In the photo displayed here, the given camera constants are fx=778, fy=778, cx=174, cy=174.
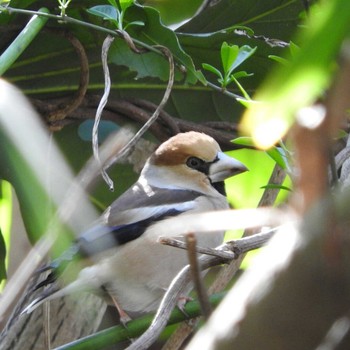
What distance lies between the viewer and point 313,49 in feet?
1.48

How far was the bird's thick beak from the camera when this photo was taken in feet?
7.98

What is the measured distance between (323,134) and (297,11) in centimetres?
191

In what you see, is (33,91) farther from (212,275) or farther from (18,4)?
(212,275)

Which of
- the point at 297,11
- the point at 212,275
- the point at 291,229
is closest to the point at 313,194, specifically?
the point at 291,229

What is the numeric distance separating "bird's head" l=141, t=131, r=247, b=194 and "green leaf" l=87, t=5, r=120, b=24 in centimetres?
64

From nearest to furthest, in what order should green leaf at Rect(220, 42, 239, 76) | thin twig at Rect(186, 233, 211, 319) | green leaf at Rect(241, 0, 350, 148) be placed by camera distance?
green leaf at Rect(241, 0, 350, 148) < thin twig at Rect(186, 233, 211, 319) < green leaf at Rect(220, 42, 239, 76)

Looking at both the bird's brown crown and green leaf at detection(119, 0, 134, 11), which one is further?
the bird's brown crown

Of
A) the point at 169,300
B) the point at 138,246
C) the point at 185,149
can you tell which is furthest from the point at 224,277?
the point at 169,300

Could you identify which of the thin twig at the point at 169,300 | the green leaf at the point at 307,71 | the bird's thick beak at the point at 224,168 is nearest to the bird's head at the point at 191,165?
the bird's thick beak at the point at 224,168

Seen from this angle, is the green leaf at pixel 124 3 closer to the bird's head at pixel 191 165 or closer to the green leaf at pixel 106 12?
the green leaf at pixel 106 12

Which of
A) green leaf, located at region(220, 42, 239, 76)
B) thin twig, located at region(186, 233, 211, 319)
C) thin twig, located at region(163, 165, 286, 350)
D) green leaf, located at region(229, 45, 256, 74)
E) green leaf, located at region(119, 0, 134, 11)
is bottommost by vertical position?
thin twig, located at region(163, 165, 286, 350)

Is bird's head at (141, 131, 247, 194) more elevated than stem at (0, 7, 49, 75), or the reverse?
stem at (0, 7, 49, 75)

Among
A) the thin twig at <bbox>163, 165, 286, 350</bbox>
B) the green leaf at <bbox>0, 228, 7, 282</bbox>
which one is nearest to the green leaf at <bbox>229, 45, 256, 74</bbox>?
the thin twig at <bbox>163, 165, 286, 350</bbox>

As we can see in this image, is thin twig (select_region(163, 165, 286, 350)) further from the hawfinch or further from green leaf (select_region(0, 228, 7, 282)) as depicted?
green leaf (select_region(0, 228, 7, 282))
